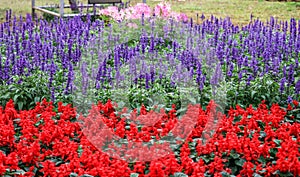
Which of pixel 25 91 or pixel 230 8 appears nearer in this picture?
pixel 25 91

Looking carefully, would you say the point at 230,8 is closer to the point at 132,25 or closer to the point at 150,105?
the point at 132,25

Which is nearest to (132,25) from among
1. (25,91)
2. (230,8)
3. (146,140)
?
(25,91)

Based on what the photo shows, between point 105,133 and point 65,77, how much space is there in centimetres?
188

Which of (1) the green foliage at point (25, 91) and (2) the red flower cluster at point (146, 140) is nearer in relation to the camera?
(2) the red flower cluster at point (146, 140)

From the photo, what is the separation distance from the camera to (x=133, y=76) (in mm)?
5707

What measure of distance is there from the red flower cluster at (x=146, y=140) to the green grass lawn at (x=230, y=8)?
28.7 feet

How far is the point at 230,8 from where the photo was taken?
16.0m

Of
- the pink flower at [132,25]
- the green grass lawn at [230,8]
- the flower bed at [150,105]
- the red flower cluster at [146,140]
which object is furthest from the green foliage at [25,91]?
the green grass lawn at [230,8]

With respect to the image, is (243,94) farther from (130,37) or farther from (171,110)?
(130,37)

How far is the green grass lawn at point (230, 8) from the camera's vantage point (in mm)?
14352

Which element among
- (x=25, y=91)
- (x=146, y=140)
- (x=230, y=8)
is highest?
(x=230, y=8)

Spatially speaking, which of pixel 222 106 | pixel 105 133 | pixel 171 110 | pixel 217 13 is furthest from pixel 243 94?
pixel 217 13

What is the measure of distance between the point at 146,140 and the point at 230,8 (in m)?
12.2

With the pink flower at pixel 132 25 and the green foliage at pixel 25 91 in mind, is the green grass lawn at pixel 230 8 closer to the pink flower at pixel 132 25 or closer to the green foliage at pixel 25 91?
the pink flower at pixel 132 25
